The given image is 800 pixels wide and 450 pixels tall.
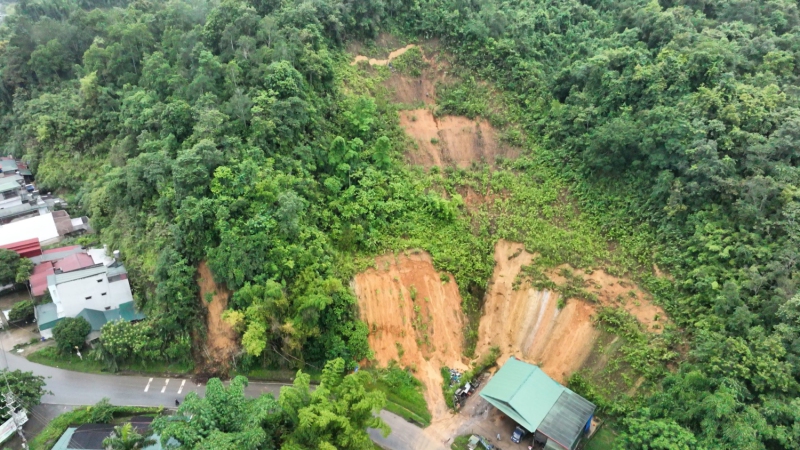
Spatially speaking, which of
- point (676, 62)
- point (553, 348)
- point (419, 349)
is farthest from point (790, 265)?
point (419, 349)

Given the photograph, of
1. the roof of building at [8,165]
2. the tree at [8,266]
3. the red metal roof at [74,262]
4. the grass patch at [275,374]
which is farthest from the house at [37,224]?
the grass patch at [275,374]

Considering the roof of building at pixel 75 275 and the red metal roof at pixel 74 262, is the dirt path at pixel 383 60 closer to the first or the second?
the roof of building at pixel 75 275

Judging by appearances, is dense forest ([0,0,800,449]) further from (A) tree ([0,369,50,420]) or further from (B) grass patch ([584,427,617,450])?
A: (A) tree ([0,369,50,420])

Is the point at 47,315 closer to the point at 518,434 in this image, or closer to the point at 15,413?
the point at 15,413

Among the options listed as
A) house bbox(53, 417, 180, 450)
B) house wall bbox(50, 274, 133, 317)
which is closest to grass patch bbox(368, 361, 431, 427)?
house bbox(53, 417, 180, 450)

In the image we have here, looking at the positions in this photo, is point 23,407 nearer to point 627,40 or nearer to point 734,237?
point 734,237

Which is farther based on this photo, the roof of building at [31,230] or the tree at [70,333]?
the roof of building at [31,230]
